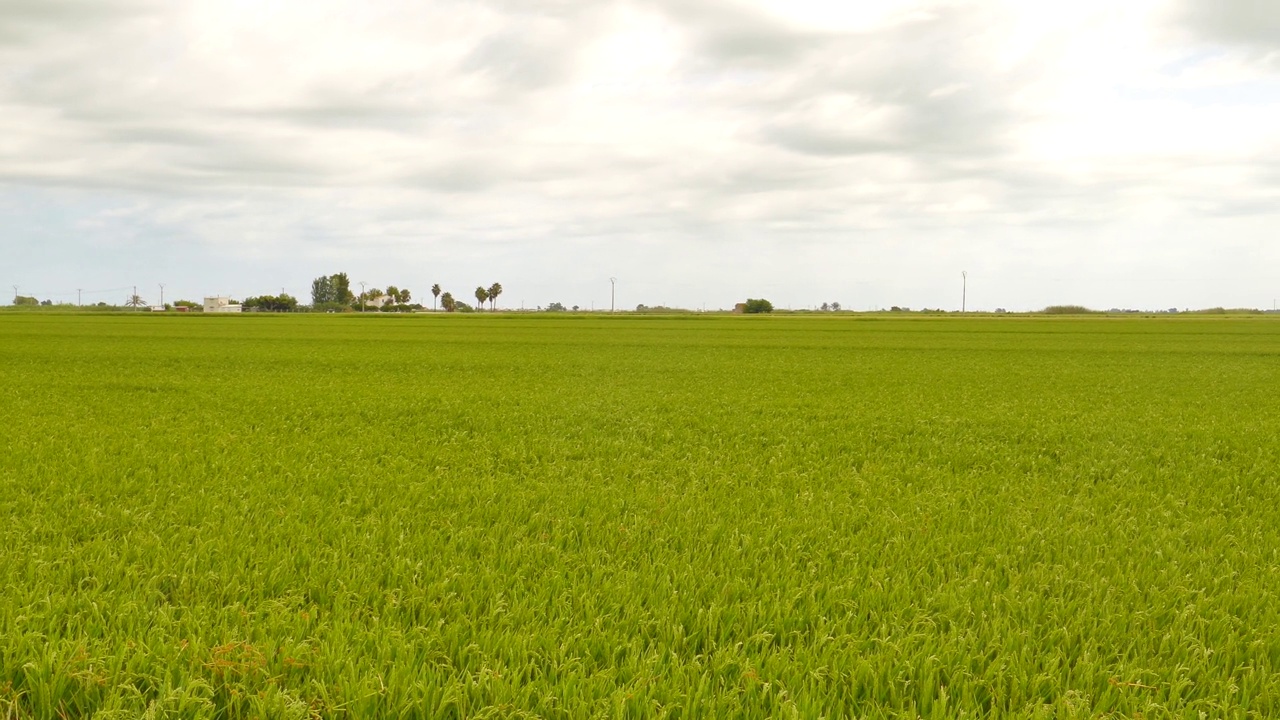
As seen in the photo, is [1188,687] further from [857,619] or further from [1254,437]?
[1254,437]

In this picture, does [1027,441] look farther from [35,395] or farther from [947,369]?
[35,395]

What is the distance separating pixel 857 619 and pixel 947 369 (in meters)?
28.7

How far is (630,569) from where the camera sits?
5805 mm

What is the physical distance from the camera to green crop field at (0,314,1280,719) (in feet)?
12.9

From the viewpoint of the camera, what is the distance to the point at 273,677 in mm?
3893

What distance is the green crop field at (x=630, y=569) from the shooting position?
395 cm

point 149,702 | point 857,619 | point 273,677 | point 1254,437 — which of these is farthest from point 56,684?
point 1254,437

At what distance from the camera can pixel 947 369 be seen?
31.4 meters

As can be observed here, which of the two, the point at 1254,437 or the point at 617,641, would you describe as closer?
the point at 617,641

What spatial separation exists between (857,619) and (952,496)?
14.7ft

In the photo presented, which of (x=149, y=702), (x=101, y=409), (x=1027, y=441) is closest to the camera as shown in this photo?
(x=149, y=702)

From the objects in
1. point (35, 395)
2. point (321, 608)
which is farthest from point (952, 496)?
point (35, 395)

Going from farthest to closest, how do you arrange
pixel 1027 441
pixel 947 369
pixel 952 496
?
pixel 947 369 < pixel 1027 441 < pixel 952 496

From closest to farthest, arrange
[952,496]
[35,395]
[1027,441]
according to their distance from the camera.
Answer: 1. [952,496]
2. [1027,441]
3. [35,395]
